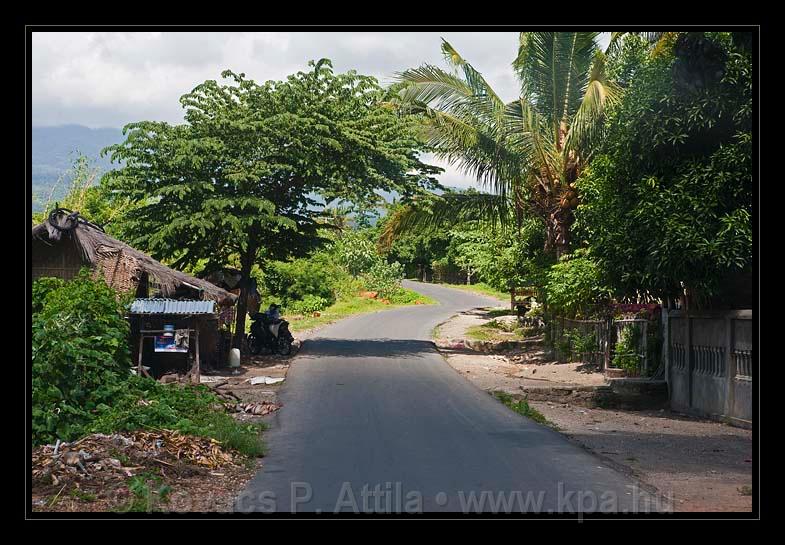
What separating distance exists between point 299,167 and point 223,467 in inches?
626

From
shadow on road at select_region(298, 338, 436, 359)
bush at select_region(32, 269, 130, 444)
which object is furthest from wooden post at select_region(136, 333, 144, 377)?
shadow on road at select_region(298, 338, 436, 359)

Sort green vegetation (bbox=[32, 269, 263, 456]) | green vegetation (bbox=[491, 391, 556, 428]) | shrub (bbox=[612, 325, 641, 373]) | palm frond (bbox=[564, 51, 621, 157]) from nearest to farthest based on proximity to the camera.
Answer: green vegetation (bbox=[32, 269, 263, 456]) → green vegetation (bbox=[491, 391, 556, 428]) → shrub (bbox=[612, 325, 641, 373]) → palm frond (bbox=[564, 51, 621, 157])

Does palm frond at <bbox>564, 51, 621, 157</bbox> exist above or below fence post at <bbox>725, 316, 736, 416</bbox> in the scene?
above

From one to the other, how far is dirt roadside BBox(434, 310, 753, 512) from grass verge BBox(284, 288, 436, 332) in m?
19.8

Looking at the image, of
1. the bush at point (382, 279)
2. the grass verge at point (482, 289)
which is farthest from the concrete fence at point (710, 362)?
the grass verge at point (482, 289)

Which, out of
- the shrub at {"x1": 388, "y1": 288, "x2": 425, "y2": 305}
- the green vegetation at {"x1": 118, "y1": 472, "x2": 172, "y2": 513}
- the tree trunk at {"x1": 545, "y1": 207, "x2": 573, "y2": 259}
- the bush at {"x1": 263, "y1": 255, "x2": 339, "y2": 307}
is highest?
the tree trunk at {"x1": 545, "y1": 207, "x2": 573, "y2": 259}

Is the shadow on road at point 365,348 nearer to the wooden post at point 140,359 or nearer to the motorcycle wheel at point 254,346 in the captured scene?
the motorcycle wheel at point 254,346

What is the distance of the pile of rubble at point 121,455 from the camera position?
336 inches

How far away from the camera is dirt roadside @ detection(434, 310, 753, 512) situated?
28.7 ft

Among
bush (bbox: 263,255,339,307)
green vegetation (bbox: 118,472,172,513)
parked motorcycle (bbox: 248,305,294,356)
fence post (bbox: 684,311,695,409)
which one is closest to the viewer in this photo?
green vegetation (bbox: 118,472,172,513)

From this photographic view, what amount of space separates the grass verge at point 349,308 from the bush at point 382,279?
2.50ft

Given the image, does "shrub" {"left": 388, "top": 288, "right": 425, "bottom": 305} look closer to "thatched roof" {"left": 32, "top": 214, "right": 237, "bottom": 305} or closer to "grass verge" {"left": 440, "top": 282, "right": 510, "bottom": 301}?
"grass verge" {"left": 440, "top": 282, "right": 510, "bottom": 301}

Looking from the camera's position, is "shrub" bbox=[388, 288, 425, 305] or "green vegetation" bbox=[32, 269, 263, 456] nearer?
"green vegetation" bbox=[32, 269, 263, 456]
